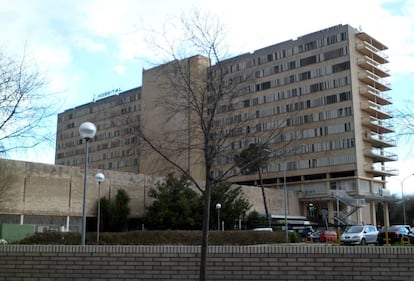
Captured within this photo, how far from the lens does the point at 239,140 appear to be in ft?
36.8

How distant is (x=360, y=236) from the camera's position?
3472cm

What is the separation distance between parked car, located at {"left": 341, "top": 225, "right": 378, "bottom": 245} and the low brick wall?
24882mm

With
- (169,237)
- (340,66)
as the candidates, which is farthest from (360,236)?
(340,66)

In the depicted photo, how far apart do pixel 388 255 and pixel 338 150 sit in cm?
7295

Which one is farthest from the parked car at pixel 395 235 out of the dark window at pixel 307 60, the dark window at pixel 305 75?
the dark window at pixel 307 60

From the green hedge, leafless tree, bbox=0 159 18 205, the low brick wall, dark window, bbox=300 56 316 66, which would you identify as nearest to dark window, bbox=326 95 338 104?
dark window, bbox=300 56 316 66

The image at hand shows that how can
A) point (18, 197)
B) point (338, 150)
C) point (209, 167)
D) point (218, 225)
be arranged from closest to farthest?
point (209, 167), point (18, 197), point (218, 225), point (338, 150)

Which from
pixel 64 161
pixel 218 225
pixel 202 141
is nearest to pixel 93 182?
pixel 218 225

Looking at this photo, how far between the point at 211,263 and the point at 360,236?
26.3m

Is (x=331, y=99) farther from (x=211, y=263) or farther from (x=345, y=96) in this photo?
(x=211, y=263)

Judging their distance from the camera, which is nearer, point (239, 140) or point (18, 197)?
point (239, 140)

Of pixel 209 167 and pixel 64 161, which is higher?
pixel 64 161

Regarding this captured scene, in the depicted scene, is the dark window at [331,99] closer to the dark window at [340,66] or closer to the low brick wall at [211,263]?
the dark window at [340,66]

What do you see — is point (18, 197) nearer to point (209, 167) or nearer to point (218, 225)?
point (218, 225)
